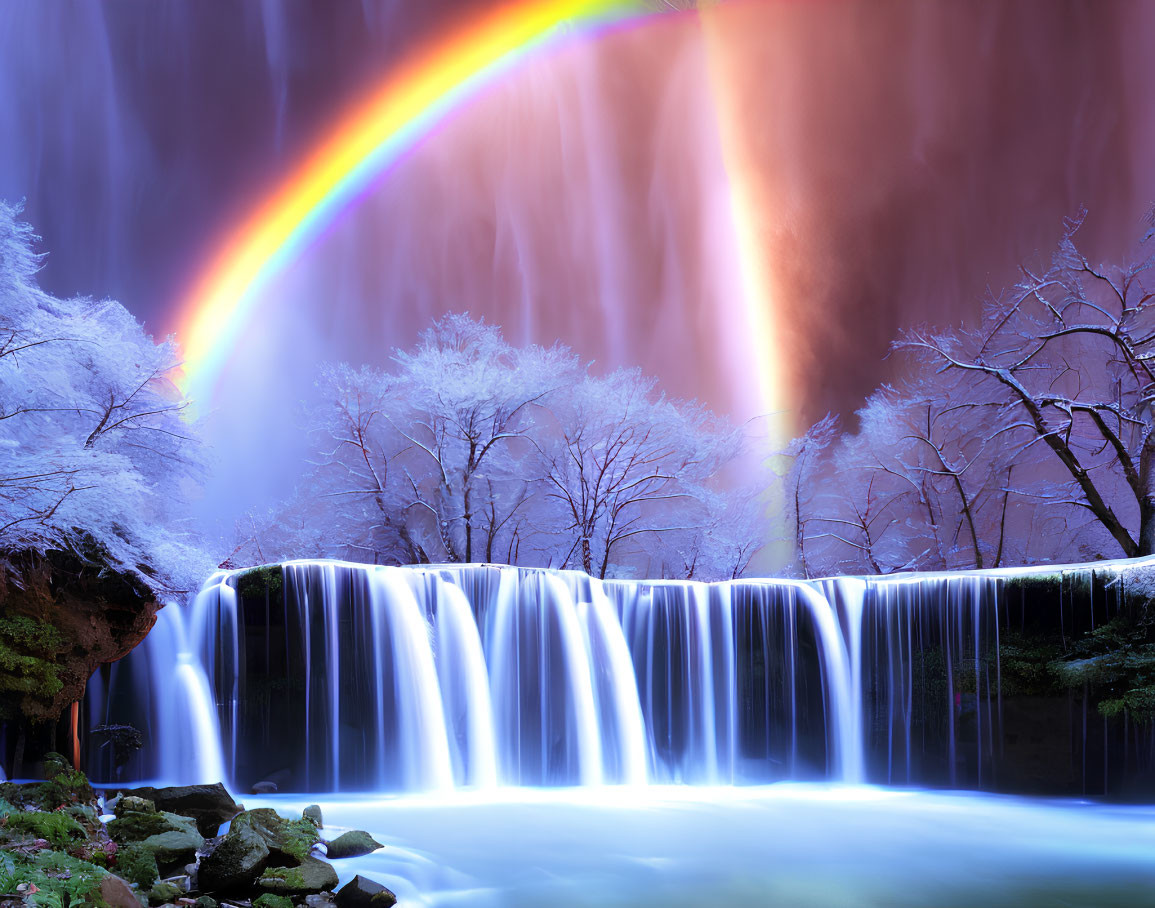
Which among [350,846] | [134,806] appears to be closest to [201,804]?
[134,806]

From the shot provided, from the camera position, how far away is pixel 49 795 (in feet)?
29.5

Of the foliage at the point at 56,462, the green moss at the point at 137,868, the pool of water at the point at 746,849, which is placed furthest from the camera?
the foliage at the point at 56,462

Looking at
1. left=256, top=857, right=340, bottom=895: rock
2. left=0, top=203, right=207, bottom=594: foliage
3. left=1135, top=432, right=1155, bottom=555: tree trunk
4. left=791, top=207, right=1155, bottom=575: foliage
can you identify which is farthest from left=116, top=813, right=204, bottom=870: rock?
left=1135, top=432, right=1155, bottom=555: tree trunk

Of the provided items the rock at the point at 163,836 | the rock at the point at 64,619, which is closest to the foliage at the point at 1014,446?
the rock at the point at 64,619

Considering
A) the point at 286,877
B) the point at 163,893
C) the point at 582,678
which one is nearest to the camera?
the point at 163,893

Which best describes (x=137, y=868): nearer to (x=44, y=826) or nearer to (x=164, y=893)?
(x=164, y=893)

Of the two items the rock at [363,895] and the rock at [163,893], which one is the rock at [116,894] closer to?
the rock at [163,893]

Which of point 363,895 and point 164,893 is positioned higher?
point 164,893

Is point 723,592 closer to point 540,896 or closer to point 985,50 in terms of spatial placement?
point 540,896

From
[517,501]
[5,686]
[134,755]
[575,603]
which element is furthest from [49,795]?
[517,501]

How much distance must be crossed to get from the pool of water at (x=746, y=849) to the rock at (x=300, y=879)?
639 millimetres

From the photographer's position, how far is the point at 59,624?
Result: 433 inches

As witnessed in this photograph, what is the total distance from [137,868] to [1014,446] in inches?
860

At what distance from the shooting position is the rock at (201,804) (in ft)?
30.5
